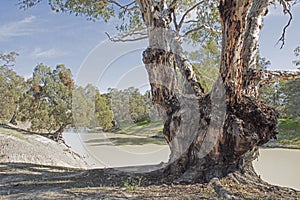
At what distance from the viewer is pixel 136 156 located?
10.4 meters

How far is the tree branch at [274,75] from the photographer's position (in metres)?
3.95

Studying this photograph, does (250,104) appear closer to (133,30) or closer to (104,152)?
(133,30)

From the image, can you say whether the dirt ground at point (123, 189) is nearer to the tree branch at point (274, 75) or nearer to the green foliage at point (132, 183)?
the green foliage at point (132, 183)

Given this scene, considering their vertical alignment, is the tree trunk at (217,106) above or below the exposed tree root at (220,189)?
above

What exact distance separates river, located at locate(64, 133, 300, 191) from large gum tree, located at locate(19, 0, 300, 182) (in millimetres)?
3287

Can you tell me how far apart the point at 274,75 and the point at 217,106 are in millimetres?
1317

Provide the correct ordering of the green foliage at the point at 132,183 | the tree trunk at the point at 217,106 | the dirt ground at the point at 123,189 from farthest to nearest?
1. the tree trunk at the point at 217,106
2. the green foliage at the point at 132,183
3. the dirt ground at the point at 123,189

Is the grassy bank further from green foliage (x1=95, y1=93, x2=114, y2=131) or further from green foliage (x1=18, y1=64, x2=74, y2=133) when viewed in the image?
green foliage (x1=18, y1=64, x2=74, y2=133)

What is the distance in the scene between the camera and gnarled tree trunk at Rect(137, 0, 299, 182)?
3162mm

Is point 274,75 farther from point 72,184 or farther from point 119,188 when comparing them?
point 72,184


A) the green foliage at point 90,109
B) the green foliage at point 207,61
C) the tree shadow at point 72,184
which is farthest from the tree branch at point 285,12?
the green foliage at point 90,109

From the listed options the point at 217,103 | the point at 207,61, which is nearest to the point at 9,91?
the point at 207,61

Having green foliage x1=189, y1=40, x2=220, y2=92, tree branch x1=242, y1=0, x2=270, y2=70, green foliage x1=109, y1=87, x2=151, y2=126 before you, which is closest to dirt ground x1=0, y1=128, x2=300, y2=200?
tree branch x1=242, y1=0, x2=270, y2=70

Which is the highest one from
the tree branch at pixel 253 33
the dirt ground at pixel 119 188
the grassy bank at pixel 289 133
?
the tree branch at pixel 253 33
